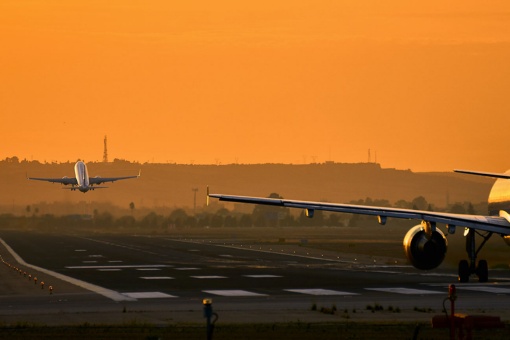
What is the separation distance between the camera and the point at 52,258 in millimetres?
92438

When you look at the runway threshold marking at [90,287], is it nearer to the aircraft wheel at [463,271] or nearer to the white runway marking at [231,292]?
the white runway marking at [231,292]

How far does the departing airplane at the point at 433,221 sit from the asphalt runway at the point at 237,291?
114 centimetres

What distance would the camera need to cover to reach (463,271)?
55625 mm

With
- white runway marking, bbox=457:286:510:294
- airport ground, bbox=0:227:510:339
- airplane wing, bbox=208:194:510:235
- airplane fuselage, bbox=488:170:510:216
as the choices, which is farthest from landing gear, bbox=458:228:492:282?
white runway marking, bbox=457:286:510:294

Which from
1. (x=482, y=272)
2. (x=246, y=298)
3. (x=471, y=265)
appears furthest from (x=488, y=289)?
(x=246, y=298)

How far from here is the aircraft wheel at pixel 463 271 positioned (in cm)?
5550

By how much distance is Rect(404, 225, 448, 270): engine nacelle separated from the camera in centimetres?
5278

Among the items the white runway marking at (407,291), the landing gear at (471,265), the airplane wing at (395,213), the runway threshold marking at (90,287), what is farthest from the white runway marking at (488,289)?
the runway threshold marking at (90,287)

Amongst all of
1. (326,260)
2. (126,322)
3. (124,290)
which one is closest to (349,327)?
(126,322)

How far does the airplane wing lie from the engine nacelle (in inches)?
33.9

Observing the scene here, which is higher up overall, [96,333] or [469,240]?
[469,240]

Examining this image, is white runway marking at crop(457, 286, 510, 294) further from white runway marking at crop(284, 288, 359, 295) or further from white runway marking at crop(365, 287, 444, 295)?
white runway marking at crop(284, 288, 359, 295)

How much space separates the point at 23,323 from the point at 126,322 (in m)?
2.93

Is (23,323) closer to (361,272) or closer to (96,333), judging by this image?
(96,333)
